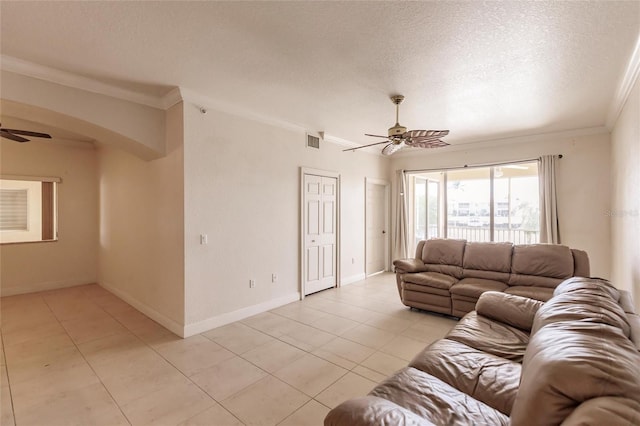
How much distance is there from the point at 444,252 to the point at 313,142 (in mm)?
2774

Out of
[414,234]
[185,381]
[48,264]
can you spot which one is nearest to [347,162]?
[414,234]

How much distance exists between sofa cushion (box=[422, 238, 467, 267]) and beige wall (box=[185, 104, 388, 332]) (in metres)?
2.11

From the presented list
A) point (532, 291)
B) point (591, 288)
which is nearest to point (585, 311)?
point (591, 288)

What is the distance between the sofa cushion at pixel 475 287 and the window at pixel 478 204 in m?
2.48

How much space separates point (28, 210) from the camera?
17.8 ft

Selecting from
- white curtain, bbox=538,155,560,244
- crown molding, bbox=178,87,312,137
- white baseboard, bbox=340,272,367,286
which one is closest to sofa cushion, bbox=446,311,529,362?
white baseboard, bbox=340,272,367,286

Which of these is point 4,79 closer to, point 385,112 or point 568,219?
point 385,112

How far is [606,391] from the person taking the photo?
0.84 meters

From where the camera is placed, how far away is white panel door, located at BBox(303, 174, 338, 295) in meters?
4.96

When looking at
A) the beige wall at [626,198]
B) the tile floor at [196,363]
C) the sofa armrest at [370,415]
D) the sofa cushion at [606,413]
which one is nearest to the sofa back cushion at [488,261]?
the tile floor at [196,363]

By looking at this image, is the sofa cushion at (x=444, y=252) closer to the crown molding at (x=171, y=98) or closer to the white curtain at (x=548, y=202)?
the white curtain at (x=548, y=202)

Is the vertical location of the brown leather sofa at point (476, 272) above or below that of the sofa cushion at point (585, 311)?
below

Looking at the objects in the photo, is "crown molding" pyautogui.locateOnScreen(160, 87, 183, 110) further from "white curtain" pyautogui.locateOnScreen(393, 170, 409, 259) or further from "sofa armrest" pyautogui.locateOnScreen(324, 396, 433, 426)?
"white curtain" pyautogui.locateOnScreen(393, 170, 409, 259)

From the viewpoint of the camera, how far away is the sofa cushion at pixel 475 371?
5.27 feet
